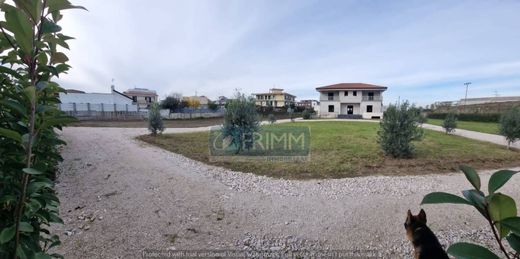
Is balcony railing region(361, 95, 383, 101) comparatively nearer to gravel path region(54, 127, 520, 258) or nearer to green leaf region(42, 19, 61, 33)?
gravel path region(54, 127, 520, 258)

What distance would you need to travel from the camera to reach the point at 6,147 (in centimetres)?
99

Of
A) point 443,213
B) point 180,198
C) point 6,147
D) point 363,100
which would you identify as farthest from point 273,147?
point 363,100

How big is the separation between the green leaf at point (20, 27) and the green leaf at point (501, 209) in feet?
5.11

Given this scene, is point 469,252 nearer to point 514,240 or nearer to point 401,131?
point 514,240

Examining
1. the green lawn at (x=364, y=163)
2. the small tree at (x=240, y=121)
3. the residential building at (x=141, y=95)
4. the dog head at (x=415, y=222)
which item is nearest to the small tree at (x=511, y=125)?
the green lawn at (x=364, y=163)

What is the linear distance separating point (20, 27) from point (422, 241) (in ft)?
6.83

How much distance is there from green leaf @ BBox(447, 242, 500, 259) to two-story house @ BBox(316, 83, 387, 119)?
3614cm

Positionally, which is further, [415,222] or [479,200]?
[415,222]

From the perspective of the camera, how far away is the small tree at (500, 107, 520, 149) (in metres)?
8.91

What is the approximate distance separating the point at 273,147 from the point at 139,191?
19.1 feet

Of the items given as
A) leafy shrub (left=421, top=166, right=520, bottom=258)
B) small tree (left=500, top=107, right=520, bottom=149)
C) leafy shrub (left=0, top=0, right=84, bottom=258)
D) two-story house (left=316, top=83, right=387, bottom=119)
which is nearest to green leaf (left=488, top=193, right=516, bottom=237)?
leafy shrub (left=421, top=166, right=520, bottom=258)

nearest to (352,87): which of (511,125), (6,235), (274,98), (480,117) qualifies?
(480,117)

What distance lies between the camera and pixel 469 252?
0.65 meters

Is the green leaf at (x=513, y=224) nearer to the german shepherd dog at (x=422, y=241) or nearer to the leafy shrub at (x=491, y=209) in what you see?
the leafy shrub at (x=491, y=209)
